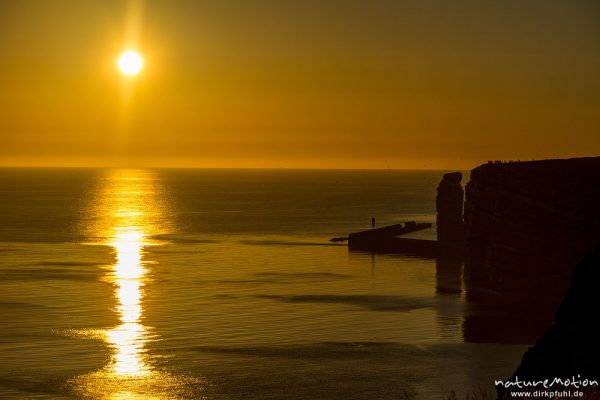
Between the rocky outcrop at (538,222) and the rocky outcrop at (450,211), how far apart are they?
30.4m

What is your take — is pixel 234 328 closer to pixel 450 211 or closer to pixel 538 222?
pixel 538 222

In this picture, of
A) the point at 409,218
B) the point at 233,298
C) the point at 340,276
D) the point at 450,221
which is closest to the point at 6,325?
the point at 233,298

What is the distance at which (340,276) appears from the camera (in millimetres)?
85938

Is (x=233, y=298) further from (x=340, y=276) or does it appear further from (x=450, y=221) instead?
(x=450, y=221)

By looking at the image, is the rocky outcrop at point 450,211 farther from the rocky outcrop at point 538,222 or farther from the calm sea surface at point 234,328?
the rocky outcrop at point 538,222

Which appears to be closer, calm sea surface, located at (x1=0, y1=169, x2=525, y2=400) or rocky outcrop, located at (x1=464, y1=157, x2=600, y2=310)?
calm sea surface, located at (x1=0, y1=169, x2=525, y2=400)

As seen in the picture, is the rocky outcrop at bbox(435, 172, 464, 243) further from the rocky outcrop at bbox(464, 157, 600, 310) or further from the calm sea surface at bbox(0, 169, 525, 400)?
the rocky outcrop at bbox(464, 157, 600, 310)

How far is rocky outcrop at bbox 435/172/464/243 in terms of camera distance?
110m

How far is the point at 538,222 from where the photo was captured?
2842 inches

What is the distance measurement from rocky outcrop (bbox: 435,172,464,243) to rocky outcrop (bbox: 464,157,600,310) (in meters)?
30.4

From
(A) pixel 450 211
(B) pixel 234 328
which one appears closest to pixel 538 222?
(B) pixel 234 328

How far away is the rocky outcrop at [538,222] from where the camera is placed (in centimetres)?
7025

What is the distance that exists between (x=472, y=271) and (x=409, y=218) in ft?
328

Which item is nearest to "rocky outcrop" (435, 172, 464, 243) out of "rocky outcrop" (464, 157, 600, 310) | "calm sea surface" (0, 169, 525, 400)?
"calm sea surface" (0, 169, 525, 400)
